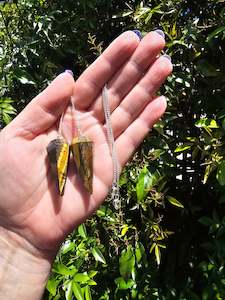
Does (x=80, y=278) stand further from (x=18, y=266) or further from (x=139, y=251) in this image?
(x=18, y=266)

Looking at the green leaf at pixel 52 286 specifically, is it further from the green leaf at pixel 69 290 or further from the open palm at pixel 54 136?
the open palm at pixel 54 136

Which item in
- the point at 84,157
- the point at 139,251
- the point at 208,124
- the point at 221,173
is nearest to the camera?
the point at 84,157

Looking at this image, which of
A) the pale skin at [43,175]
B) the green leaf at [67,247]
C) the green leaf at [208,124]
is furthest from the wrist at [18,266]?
the green leaf at [208,124]

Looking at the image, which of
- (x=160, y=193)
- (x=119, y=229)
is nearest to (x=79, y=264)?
(x=119, y=229)

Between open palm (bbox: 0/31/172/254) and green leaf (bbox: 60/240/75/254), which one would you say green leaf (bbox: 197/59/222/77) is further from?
green leaf (bbox: 60/240/75/254)

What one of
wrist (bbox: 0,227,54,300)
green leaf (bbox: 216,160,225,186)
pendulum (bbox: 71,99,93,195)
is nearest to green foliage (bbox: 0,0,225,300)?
green leaf (bbox: 216,160,225,186)

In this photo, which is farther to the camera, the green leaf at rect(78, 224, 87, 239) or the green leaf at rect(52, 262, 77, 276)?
the green leaf at rect(78, 224, 87, 239)

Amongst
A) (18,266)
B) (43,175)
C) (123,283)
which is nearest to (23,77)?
(123,283)

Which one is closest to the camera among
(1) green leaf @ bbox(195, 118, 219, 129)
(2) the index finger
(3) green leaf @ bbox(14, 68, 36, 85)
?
(2) the index finger
